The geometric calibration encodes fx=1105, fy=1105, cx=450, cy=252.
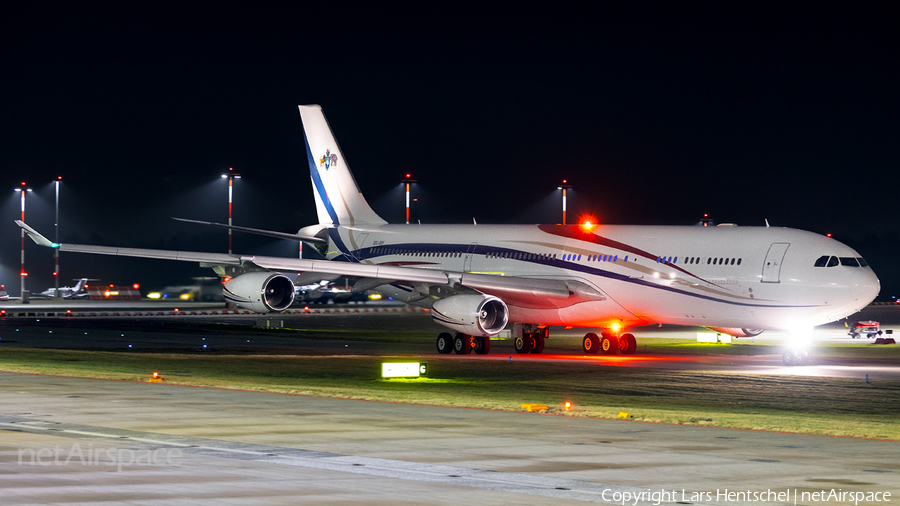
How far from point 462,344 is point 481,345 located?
29.1 inches

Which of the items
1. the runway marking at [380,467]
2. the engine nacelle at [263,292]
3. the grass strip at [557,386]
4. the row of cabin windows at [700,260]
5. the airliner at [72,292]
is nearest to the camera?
the runway marking at [380,467]

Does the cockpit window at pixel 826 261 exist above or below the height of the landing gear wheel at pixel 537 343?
above

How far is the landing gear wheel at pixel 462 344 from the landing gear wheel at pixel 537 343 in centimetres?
267

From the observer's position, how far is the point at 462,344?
3819cm

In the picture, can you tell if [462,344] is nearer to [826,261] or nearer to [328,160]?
[826,261]

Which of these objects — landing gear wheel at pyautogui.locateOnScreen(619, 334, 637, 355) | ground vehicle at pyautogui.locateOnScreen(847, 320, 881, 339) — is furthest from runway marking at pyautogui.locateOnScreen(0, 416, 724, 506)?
ground vehicle at pyautogui.locateOnScreen(847, 320, 881, 339)

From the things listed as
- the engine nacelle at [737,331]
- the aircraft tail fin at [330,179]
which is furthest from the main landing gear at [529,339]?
the aircraft tail fin at [330,179]

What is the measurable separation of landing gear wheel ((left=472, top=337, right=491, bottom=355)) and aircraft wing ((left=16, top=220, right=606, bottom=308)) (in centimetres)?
166

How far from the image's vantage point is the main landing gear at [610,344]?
39.1 metres

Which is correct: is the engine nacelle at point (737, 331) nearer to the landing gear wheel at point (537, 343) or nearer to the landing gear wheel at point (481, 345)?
the landing gear wheel at point (537, 343)

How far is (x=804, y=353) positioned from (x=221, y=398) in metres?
19.0

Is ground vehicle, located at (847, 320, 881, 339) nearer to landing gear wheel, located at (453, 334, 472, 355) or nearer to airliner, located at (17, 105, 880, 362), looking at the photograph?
airliner, located at (17, 105, 880, 362)

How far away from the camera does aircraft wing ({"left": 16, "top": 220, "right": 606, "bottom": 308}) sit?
3762cm

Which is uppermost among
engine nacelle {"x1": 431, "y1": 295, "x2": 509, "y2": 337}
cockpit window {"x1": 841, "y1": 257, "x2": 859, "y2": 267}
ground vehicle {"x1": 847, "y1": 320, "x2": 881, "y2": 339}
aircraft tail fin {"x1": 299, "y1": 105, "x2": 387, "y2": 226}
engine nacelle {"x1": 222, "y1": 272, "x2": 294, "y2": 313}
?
aircraft tail fin {"x1": 299, "y1": 105, "x2": 387, "y2": 226}
